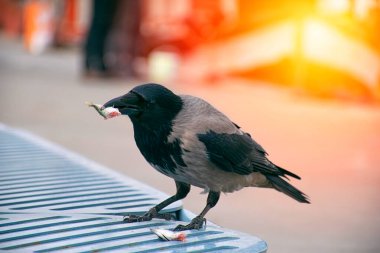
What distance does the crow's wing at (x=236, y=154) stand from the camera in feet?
7.04

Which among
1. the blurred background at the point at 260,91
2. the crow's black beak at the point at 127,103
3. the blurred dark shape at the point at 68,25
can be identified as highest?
the blurred dark shape at the point at 68,25

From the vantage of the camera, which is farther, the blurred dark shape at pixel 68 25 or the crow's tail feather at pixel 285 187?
the blurred dark shape at pixel 68 25

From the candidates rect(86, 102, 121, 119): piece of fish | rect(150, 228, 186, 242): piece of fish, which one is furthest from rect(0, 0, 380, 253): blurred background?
rect(86, 102, 121, 119): piece of fish

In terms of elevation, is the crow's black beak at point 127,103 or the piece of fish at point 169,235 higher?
the crow's black beak at point 127,103

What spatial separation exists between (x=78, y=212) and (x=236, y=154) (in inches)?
24.2

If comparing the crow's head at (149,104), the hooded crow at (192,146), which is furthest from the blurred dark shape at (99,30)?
the crow's head at (149,104)

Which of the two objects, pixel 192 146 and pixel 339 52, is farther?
pixel 339 52

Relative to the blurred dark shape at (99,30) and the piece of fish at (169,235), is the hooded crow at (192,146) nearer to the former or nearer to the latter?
the piece of fish at (169,235)

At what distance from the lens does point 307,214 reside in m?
4.16

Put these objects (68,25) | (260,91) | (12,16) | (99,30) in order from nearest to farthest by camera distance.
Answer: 1. (260,91)
2. (99,30)
3. (68,25)
4. (12,16)

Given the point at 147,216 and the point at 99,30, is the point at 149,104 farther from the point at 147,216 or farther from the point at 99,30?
the point at 99,30

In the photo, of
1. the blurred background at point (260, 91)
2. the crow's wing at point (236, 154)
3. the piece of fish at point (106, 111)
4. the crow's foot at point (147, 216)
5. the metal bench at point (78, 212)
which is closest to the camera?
the piece of fish at point (106, 111)

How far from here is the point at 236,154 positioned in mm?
2225

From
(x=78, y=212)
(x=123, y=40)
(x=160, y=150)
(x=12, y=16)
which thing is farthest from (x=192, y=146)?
(x=12, y=16)
